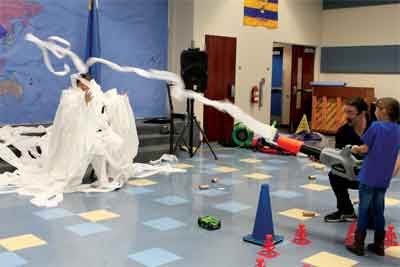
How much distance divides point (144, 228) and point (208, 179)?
2198 mm

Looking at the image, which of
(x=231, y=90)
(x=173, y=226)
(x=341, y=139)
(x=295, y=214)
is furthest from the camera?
(x=231, y=90)

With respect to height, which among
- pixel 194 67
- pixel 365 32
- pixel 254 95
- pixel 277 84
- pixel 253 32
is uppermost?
pixel 365 32

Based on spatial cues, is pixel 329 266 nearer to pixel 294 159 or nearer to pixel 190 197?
pixel 190 197

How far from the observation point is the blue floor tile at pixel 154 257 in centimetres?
346

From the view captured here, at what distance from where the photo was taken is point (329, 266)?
349 centimetres

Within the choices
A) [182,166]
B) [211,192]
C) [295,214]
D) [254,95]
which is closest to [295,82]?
[254,95]

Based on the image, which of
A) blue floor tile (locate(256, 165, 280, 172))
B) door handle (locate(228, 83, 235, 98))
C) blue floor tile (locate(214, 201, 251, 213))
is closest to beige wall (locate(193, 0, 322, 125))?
door handle (locate(228, 83, 235, 98))

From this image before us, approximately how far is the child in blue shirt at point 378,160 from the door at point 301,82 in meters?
8.31

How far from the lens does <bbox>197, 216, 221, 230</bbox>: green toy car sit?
13.9 feet

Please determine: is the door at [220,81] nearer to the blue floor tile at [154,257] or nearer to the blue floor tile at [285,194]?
the blue floor tile at [285,194]

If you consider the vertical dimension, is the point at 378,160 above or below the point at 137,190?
above

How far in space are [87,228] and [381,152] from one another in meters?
2.41

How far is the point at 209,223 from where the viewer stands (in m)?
4.23

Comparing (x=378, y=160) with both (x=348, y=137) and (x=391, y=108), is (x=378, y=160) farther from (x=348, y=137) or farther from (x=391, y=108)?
(x=348, y=137)
